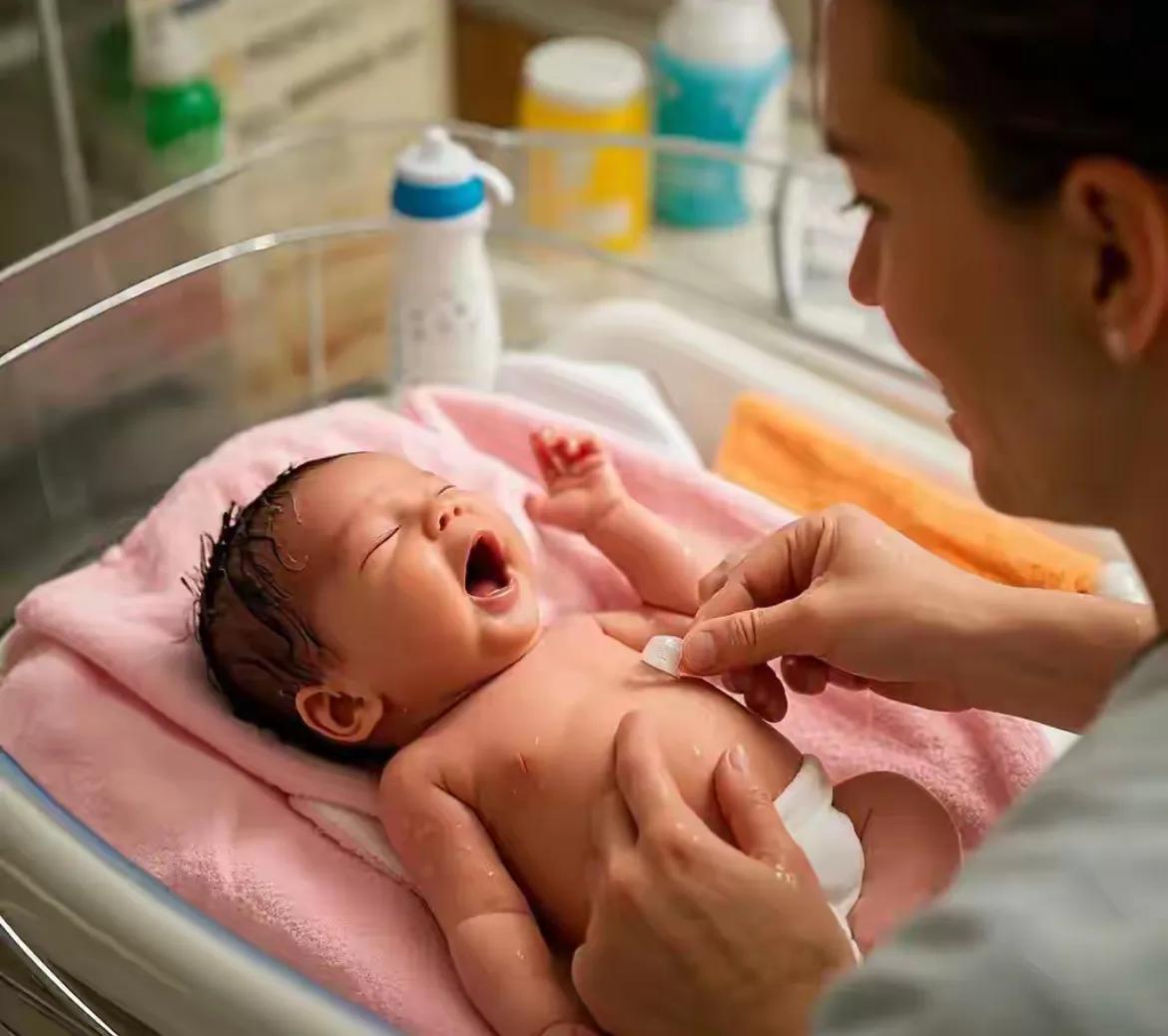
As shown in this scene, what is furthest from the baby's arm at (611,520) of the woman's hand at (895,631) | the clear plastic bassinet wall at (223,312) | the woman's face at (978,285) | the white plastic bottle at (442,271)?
the woman's face at (978,285)

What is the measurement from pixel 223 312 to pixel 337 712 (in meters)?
0.54

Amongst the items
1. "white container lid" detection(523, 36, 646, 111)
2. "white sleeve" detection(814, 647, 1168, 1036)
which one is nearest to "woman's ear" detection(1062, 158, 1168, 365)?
"white sleeve" detection(814, 647, 1168, 1036)

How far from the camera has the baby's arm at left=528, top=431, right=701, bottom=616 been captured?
103 cm

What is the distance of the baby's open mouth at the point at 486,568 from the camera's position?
0.99 metres

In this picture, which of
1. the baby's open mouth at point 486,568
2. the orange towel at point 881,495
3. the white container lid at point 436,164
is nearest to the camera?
the baby's open mouth at point 486,568

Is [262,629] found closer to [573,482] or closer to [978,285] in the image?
[573,482]

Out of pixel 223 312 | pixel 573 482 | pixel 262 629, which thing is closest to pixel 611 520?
pixel 573 482

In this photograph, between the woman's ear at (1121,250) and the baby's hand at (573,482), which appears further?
the baby's hand at (573,482)

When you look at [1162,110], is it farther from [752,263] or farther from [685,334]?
[752,263]

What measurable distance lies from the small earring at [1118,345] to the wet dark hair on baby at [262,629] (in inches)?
21.3

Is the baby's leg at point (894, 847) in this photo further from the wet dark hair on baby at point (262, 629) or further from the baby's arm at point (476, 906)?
the wet dark hair on baby at point (262, 629)

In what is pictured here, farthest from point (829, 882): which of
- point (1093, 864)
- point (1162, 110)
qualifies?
point (1162, 110)

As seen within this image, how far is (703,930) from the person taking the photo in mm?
714

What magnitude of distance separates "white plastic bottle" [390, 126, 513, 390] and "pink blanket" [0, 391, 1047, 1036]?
0.22 meters
